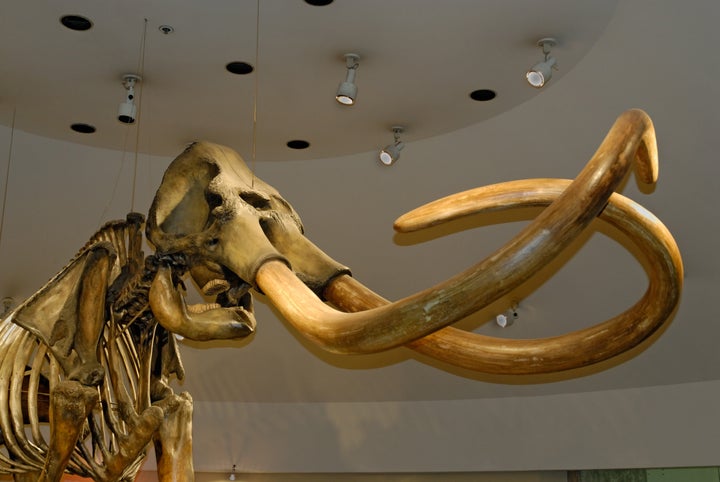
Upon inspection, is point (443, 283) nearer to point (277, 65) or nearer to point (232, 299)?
point (232, 299)

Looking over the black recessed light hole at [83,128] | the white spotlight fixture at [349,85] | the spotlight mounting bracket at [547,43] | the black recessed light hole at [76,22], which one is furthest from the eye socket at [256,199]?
the black recessed light hole at [83,128]

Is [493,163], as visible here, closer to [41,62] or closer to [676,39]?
[676,39]

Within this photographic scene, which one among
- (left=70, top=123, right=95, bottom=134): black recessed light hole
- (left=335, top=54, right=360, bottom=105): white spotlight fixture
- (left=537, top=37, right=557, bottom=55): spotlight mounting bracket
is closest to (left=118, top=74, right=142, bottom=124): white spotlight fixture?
(left=70, top=123, right=95, bottom=134): black recessed light hole

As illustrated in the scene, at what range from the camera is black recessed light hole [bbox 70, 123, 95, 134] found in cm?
724

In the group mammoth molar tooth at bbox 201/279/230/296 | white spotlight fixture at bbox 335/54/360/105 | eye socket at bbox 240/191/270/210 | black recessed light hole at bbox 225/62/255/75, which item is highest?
black recessed light hole at bbox 225/62/255/75

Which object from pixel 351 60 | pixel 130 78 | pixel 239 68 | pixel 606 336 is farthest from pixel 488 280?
pixel 130 78

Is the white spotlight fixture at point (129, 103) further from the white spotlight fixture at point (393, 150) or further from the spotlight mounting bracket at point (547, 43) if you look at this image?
the spotlight mounting bracket at point (547, 43)

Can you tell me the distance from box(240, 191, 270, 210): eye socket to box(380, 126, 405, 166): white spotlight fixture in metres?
3.83

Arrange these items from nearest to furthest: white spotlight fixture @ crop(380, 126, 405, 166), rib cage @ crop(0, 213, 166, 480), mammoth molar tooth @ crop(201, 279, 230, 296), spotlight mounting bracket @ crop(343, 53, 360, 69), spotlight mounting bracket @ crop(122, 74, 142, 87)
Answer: mammoth molar tooth @ crop(201, 279, 230, 296) < rib cage @ crop(0, 213, 166, 480) < spotlight mounting bracket @ crop(343, 53, 360, 69) < spotlight mounting bracket @ crop(122, 74, 142, 87) < white spotlight fixture @ crop(380, 126, 405, 166)

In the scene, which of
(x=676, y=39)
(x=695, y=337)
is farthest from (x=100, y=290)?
(x=695, y=337)

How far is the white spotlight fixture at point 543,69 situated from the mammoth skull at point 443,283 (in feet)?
9.51

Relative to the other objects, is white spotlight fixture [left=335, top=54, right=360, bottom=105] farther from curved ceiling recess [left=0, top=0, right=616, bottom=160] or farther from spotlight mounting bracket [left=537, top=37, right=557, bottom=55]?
spotlight mounting bracket [left=537, top=37, right=557, bottom=55]

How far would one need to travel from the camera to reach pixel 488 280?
2.05m

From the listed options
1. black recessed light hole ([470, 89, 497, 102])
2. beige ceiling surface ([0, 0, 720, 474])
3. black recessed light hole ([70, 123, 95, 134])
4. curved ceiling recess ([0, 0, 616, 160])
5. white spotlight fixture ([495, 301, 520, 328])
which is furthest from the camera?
white spotlight fixture ([495, 301, 520, 328])
